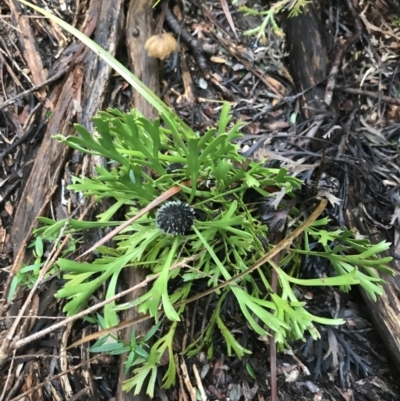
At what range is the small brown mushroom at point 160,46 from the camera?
1729 millimetres

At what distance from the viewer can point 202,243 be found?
1.44 metres

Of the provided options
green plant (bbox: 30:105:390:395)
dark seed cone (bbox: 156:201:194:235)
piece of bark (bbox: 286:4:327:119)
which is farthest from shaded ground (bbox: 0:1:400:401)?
dark seed cone (bbox: 156:201:194:235)

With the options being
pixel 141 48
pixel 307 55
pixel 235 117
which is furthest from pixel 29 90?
pixel 307 55

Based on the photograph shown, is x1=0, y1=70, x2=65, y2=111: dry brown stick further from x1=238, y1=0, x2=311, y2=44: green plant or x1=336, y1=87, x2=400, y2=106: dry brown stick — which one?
x1=336, y1=87, x2=400, y2=106: dry brown stick

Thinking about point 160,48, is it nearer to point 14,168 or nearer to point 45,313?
point 14,168

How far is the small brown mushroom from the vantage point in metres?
1.73

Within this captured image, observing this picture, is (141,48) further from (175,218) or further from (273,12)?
(175,218)

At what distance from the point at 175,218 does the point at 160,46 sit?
73cm

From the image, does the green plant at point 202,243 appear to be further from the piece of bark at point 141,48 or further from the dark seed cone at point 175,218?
the piece of bark at point 141,48

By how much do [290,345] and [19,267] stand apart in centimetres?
96

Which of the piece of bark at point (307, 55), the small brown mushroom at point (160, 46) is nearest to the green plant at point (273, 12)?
the piece of bark at point (307, 55)

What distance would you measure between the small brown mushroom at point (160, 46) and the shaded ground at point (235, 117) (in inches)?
3.3

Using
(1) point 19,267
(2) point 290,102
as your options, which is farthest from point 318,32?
(1) point 19,267

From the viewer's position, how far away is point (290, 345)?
1556 mm
